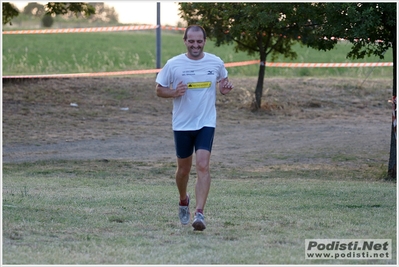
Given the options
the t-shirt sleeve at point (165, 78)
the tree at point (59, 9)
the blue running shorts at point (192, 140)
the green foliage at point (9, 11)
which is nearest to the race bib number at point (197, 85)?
the t-shirt sleeve at point (165, 78)

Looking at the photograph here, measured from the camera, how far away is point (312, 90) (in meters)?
26.3

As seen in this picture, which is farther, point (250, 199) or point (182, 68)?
point (250, 199)

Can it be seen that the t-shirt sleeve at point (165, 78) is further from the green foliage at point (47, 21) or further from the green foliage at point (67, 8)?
the green foliage at point (47, 21)

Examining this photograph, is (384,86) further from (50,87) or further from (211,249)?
(211,249)

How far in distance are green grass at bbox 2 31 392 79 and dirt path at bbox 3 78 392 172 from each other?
1.75m

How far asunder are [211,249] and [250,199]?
136 inches

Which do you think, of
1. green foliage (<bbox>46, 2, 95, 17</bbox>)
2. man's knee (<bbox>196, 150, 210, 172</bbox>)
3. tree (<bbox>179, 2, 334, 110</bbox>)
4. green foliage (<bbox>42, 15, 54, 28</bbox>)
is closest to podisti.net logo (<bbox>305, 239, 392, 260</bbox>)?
man's knee (<bbox>196, 150, 210, 172</bbox>)

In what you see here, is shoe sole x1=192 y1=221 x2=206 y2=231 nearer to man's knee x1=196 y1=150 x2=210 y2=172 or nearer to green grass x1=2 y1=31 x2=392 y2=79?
man's knee x1=196 y1=150 x2=210 y2=172

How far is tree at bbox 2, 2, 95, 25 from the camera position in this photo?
66.5 feet

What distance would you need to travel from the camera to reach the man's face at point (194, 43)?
7559 millimetres

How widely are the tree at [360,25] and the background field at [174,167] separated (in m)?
2.19

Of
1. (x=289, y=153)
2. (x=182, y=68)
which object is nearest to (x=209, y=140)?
(x=182, y=68)

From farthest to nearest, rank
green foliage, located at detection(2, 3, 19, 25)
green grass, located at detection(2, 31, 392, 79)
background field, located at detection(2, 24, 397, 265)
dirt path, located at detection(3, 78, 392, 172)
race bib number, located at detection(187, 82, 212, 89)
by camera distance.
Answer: green grass, located at detection(2, 31, 392, 79)
green foliage, located at detection(2, 3, 19, 25)
dirt path, located at detection(3, 78, 392, 172)
race bib number, located at detection(187, 82, 212, 89)
background field, located at detection(2, 24, 397, 265)

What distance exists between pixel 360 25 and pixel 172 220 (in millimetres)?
5032
